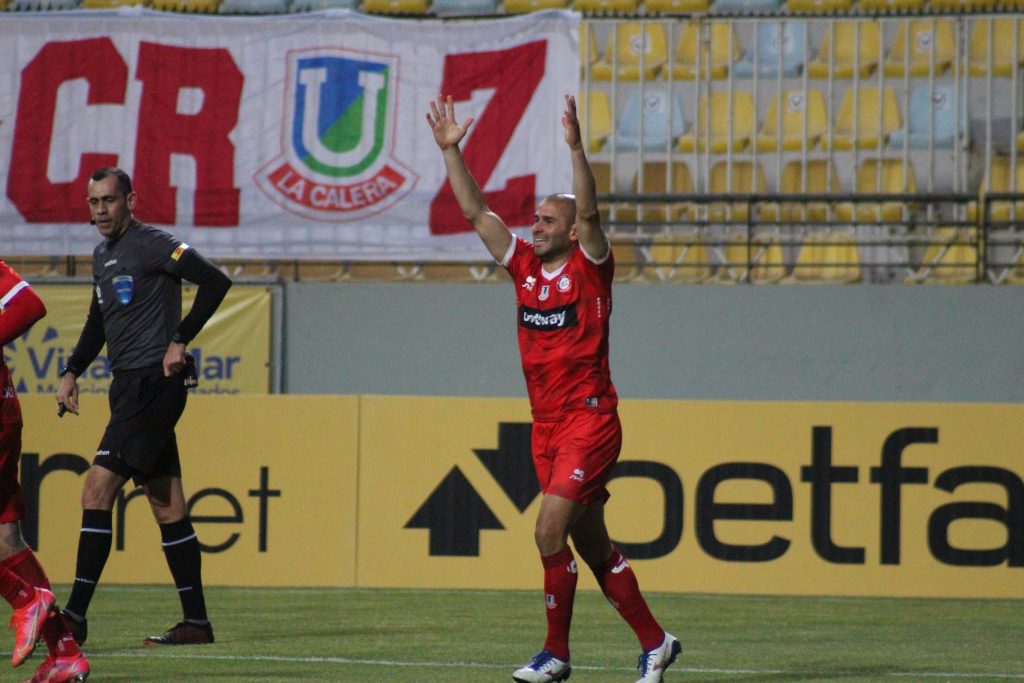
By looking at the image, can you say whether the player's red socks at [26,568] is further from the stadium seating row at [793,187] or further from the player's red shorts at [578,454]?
the stadium seating row at [793,187]

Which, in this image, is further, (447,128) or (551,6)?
(551,6)

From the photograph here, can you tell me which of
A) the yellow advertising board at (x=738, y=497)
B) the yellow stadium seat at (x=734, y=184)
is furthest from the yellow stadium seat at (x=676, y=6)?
the yellow advertising board at (x=738, y=497)

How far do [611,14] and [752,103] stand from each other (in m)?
1.64

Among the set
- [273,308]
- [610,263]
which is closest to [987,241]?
[273,308]

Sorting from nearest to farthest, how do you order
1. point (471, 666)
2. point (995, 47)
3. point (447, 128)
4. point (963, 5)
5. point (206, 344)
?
point (447, 128), point (471, 666), point (206, 344), point (963, 5), point (995, 47)

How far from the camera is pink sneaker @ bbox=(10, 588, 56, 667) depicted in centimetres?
567

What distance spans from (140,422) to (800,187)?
814 cm

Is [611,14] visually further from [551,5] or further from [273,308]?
[273,308]

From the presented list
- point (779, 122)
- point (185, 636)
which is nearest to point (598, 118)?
point (779, 122)

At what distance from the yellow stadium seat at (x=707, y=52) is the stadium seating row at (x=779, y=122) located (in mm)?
233

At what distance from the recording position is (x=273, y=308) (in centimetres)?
1262

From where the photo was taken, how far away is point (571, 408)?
6.13 meters

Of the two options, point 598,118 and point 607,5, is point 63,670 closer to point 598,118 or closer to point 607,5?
point 598,118

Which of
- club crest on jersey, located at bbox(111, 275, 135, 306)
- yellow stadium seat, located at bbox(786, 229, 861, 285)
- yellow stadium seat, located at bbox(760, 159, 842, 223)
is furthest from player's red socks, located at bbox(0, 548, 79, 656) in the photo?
yellow stadium seat, located at bbox(760, 159, 842, 223)
